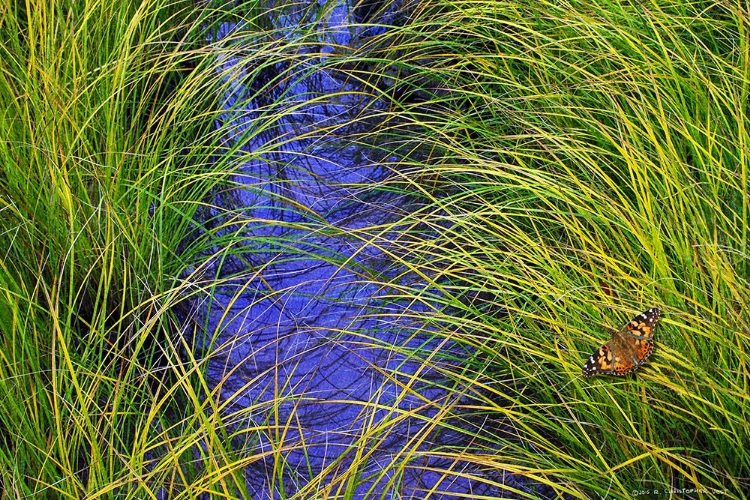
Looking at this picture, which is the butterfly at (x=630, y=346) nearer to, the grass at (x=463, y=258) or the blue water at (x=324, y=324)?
the grass at (x=463, y=258)

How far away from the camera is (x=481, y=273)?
67.7 inches

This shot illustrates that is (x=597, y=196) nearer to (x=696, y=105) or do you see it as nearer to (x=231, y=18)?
(x=696, y=105)

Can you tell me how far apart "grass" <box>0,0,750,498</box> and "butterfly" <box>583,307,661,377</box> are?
6cm

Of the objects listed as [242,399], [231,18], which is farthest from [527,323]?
[231,18]

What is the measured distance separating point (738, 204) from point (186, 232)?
4.42 ft

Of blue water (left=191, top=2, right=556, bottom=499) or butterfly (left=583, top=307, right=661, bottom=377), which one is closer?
butterfly (left=583, top=307, right=661, bottom=377)

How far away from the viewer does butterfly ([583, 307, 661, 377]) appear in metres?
1.44

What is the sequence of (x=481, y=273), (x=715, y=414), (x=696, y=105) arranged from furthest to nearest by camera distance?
(x=696, y=105) → (x=481, y=273) → (x=715, y=414)

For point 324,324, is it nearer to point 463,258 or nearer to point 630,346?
point 463,258

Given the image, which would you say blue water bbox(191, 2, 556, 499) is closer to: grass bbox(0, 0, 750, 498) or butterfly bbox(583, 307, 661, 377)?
grass bbox(0, 0, 750, 498)

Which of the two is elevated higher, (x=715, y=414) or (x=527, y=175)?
(x=527, y=175)

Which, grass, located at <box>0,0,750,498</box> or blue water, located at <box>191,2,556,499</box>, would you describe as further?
blue water, located at <box>191,2,556,499</box>

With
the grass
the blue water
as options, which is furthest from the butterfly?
the blue water

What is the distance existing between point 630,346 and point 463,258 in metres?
0.49
